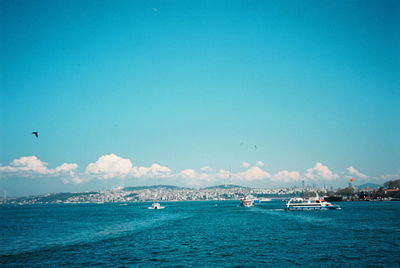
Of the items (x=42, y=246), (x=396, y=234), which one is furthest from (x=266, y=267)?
(x=42, y=246)

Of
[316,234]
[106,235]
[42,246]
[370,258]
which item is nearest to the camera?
[370,258]

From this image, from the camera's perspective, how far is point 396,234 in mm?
45125

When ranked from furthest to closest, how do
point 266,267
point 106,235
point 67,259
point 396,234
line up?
point 106,235
point 396,234
point 67,259
point 266,267

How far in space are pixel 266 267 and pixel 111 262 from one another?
51.6 ft

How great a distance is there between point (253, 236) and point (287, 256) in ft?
51.5

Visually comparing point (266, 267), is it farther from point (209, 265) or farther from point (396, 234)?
point (396, 234)

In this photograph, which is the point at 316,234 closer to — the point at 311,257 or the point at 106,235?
the point at 311,257

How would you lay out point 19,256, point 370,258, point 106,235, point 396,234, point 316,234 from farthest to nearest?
point 106,235
point 316,234
point 396,234
point 19,256
point 370,258

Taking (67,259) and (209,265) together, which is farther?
(67,259)

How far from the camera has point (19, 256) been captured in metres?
36.0

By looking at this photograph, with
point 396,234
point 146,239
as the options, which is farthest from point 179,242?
point 396,234

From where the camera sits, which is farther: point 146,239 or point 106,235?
point 106,235

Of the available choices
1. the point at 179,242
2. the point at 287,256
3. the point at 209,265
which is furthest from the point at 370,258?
the point at 179,242

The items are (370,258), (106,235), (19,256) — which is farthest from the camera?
(106,235)
